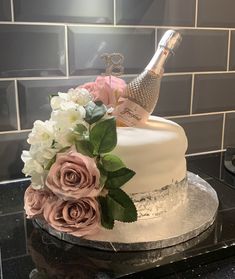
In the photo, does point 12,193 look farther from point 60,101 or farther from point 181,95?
point 181,95

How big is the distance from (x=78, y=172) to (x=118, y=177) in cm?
6

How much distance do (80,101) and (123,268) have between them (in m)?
0.24

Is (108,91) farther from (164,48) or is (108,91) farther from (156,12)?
(156,12)

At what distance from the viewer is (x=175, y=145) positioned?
0.59m

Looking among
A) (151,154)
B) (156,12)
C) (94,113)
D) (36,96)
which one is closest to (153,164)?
(151,154)

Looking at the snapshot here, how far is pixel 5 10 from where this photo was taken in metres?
0.73

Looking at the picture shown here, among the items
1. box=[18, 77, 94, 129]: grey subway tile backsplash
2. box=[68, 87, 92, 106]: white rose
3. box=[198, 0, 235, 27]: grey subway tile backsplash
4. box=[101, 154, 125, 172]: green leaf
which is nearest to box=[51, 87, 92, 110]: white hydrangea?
box=[68, 87, 92, 106]: white rose

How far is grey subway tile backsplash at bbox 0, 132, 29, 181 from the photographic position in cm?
79

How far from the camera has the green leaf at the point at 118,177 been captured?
0.51 metres

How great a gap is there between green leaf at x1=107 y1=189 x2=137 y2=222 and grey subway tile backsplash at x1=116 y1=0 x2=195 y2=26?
453 mm

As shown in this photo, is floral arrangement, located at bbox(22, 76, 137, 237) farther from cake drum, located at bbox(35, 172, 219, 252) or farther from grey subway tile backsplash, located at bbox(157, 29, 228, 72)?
grey subway tile backsplash, located at bbox(157, 29, 228, 72)

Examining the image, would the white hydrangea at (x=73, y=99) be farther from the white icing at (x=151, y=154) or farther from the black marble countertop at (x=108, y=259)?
the black marble countertop at (x=108, y=259)

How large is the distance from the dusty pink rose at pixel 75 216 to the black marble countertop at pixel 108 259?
1.6 inches

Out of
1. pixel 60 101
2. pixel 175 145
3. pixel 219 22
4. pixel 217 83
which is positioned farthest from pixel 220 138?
pixel 60 101
